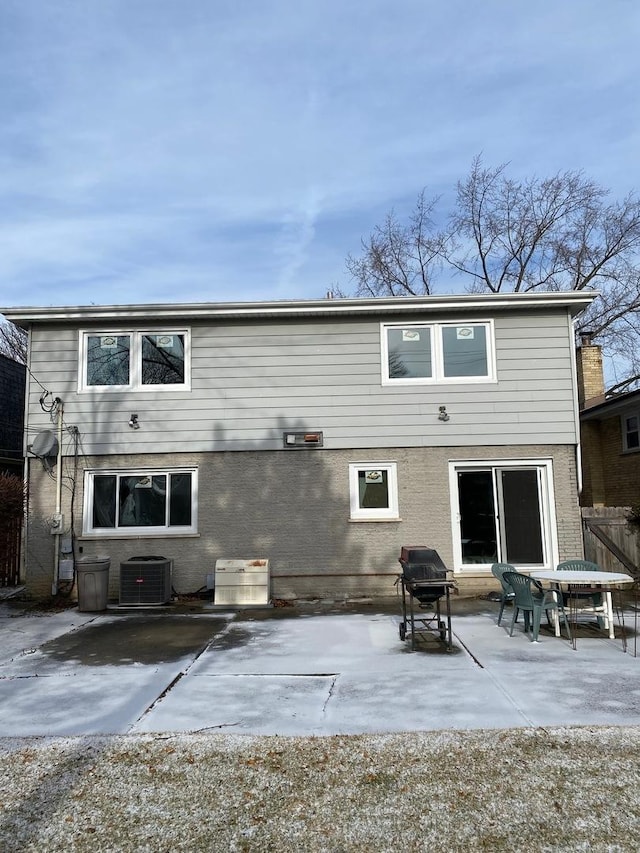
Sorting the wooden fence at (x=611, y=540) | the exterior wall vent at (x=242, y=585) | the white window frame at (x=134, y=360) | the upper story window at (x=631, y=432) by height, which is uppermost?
the white window frame at (x=134, y=360)

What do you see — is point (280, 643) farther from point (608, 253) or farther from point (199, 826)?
point (608, 253)

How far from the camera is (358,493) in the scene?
10.4 m

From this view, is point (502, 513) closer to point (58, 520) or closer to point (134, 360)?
point (134, 360)

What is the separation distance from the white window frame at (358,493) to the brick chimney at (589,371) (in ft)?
28.1

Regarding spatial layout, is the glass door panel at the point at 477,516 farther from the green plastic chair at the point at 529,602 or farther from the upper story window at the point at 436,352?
the green plastic chair at the point at 529,602

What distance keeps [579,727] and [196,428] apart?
766 centimetres

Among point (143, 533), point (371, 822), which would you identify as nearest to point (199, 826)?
point (371, 822)

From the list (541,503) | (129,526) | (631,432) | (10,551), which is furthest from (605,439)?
(10,551)

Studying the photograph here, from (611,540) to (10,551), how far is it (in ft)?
36.6

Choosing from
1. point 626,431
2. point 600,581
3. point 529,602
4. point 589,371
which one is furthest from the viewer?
point 589,371

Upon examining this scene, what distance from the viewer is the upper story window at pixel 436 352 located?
10.6 m

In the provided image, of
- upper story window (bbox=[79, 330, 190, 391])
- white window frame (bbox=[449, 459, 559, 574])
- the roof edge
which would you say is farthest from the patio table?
upper story window (bbox=[79, 330, 190, 391])

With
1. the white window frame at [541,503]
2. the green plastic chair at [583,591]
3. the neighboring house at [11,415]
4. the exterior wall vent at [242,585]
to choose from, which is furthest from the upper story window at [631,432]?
the neighboring house at [11,415]

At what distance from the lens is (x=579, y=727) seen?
4461mm
